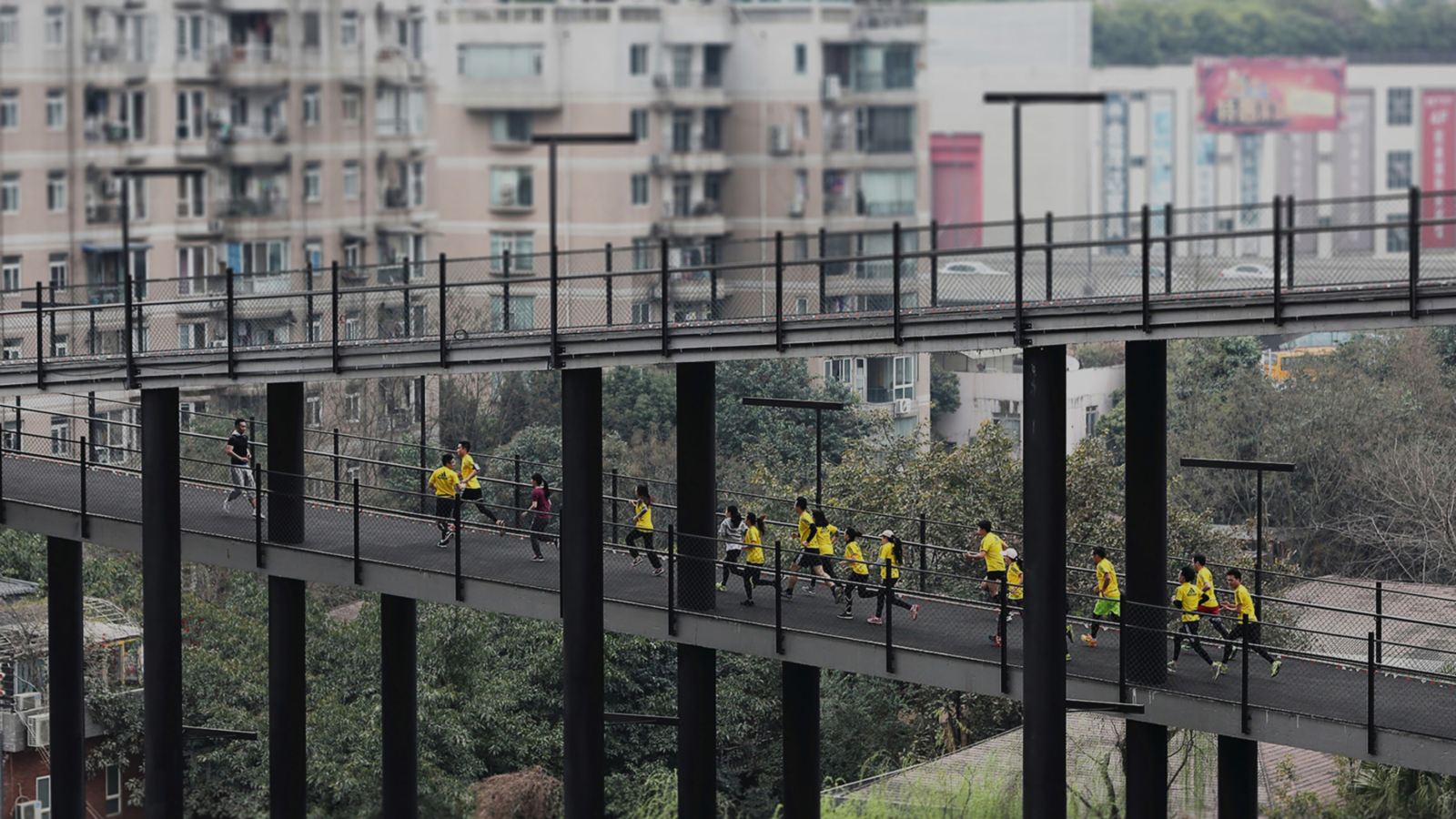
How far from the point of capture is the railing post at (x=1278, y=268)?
27.0m

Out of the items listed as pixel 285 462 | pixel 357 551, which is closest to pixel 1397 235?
pixel 357 551

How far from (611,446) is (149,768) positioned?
34925 millimetres

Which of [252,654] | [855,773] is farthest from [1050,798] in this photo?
[252,654]

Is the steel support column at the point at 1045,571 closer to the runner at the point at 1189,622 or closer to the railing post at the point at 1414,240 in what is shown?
the runner at the point at 1189,622

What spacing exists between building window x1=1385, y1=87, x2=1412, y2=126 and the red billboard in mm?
3770

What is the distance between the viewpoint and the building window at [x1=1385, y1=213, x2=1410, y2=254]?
87.8 ft

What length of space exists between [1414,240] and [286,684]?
733 inches

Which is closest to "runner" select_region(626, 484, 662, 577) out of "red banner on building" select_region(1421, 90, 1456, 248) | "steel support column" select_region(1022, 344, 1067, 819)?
"steel support column" select_region(1022, 344, 1067, 819)

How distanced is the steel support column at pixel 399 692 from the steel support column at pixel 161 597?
3.98 m

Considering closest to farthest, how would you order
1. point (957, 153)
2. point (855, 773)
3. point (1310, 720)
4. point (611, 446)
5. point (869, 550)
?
point (1310, 720), point (869, 550), point (855, 773), point (611, 446), point (957, 153)

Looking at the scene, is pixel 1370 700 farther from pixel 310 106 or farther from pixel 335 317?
pixel 310 106

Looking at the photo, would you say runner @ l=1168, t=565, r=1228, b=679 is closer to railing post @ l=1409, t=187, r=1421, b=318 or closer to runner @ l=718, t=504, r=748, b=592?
railing post @ l=1409, t=187, r=1421, b=318

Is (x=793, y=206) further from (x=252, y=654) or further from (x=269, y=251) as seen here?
(x=252, y=654)

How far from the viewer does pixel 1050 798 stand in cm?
3002
